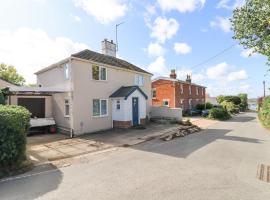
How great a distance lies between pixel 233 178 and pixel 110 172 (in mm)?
4355

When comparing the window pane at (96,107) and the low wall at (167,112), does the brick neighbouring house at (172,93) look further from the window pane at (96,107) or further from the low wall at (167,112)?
the window pane at (96,107)

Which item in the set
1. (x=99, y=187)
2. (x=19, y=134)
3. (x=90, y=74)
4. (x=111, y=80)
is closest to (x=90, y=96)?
(x=90, y=74)

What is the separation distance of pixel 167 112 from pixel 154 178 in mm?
19171

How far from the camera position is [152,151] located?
12383mm

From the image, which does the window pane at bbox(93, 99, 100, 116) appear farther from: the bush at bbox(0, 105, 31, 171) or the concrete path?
the bush at bbox(0, 105, 31, 171)

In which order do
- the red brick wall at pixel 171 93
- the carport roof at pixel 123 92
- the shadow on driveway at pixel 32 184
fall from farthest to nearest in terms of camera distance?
the red brick wall at pixel 171 93, the carport roof at pixel 123 92, the shadow on driveway at pixel 32 184

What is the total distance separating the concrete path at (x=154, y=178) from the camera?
6578 millimetres

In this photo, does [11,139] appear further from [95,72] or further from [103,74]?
[103,74]

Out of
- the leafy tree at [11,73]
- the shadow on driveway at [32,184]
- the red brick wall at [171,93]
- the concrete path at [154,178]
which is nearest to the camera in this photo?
the concrete path at [154,178]

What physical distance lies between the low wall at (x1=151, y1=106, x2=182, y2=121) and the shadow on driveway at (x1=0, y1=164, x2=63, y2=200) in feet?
60.9

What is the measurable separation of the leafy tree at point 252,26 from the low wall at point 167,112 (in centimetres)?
1098

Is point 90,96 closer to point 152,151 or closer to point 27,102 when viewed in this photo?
point 27,102

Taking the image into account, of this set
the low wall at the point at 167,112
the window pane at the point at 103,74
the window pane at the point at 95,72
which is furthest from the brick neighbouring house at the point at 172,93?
the window pane at the point at 95,72

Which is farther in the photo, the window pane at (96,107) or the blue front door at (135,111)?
the blue front door at (135,111)
